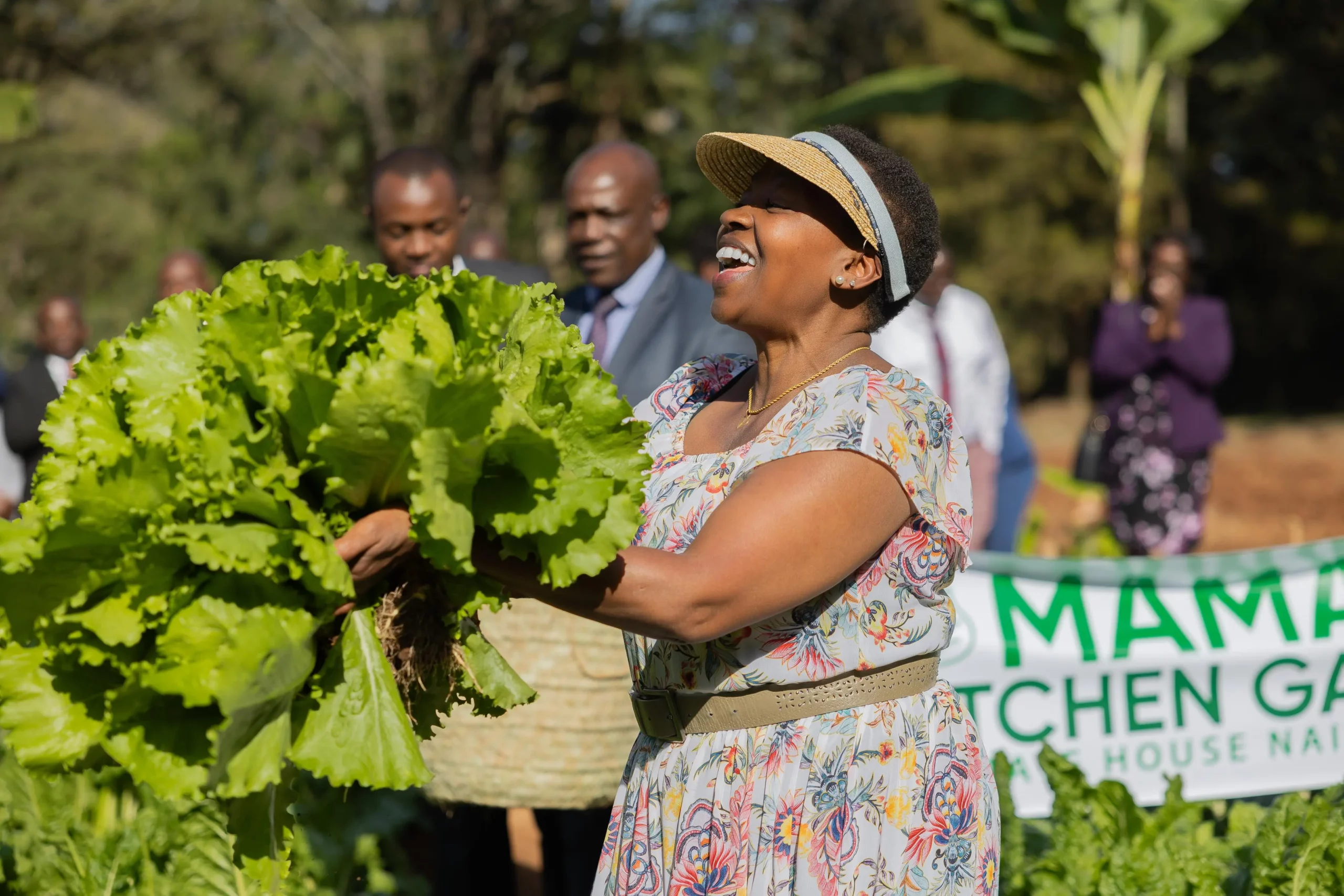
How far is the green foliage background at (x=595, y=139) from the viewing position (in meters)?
27.3

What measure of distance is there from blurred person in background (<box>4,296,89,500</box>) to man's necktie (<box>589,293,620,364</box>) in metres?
3.08

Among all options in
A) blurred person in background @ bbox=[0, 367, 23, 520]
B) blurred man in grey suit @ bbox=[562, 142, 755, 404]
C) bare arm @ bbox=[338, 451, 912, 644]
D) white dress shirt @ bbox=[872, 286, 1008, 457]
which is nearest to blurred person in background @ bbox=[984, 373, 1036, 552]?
white dress shirt @ bbox=[872, 286, 1008, 457]

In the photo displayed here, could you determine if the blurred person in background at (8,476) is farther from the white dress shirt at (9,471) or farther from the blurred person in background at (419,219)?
the blurred person in background at (419,219)

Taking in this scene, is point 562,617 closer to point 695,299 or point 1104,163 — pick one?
point 695,299

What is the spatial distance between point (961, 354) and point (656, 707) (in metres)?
5.30

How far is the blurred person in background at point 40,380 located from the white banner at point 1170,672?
4645 millimetres

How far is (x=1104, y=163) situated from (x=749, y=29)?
18373 millimetres

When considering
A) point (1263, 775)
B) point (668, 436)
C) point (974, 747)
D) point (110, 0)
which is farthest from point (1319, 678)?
point (110, 0)

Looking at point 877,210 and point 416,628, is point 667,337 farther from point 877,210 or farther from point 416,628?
point 416,628

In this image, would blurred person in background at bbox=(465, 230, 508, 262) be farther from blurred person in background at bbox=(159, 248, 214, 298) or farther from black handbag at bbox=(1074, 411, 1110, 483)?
black handbag at bbox=(1074, 411, 1110, 483)

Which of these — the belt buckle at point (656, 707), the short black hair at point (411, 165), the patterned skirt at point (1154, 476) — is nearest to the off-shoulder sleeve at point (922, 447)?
the belt buckle at point (656, 707)

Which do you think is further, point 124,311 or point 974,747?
point 124,311

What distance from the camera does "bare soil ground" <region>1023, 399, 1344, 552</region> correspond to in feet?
50.0

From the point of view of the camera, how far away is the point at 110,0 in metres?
22.4
